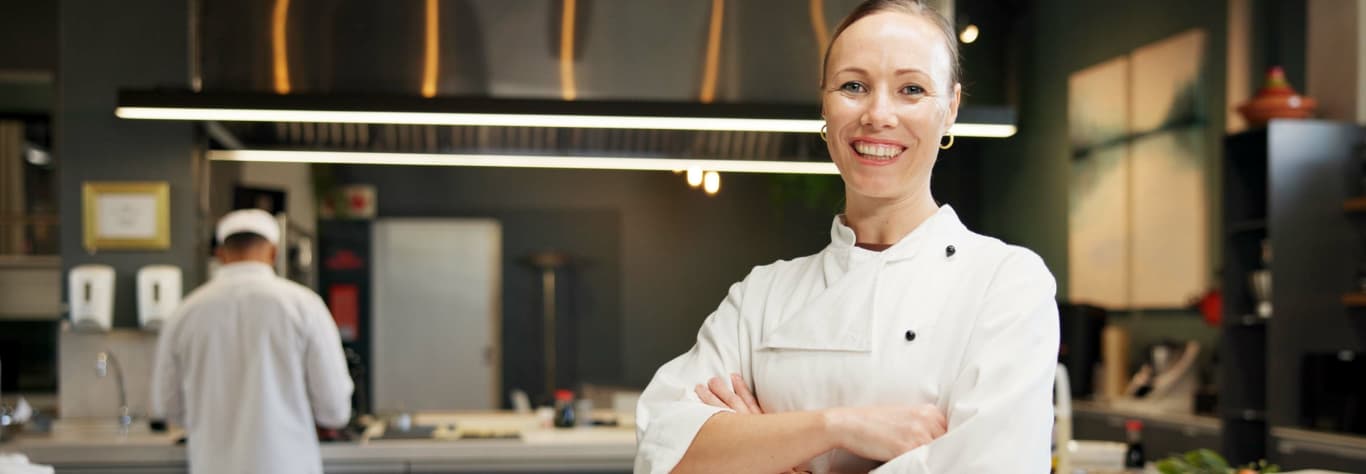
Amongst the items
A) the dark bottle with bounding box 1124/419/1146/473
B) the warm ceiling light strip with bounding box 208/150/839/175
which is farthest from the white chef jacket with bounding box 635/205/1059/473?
the warm ceiling light strip with bounding box 208/150/839/175

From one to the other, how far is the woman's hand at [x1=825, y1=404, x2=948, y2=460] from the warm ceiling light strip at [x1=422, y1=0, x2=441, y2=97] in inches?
112

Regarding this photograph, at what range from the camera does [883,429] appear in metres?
1.59

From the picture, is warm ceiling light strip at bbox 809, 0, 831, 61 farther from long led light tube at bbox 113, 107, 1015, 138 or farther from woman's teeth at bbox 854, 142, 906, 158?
woman's teeth at bbox 854, 142, 906, 158

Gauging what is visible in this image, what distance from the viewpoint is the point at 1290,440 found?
5684mm

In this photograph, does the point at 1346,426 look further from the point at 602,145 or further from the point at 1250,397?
the point at 602,145

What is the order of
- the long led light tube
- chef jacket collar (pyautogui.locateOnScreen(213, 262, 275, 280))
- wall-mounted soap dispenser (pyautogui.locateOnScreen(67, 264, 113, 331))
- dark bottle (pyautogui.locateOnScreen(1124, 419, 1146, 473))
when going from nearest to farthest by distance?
dark bottle (pyautogui.locateOnScreen(1124, 419, 1146, 473)), the long led light tube, chef jacket collar (pyautogui.locateOnScreen(213, 262, 275, 280)), wall-mounted soap dispenser (pyautogui.locateOnScreen(67, 264, 113, 331))

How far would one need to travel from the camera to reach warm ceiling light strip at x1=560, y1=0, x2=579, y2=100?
4301 mm

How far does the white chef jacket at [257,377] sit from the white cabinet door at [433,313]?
4.97 metres

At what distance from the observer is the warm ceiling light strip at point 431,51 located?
166 inches

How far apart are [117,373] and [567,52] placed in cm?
237

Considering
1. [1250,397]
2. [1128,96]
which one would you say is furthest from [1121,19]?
[1250,397]

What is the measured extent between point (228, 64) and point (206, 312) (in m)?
0.87

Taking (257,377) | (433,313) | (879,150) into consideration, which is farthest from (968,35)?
(433,313)

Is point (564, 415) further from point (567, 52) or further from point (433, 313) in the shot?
point (433, 313)
